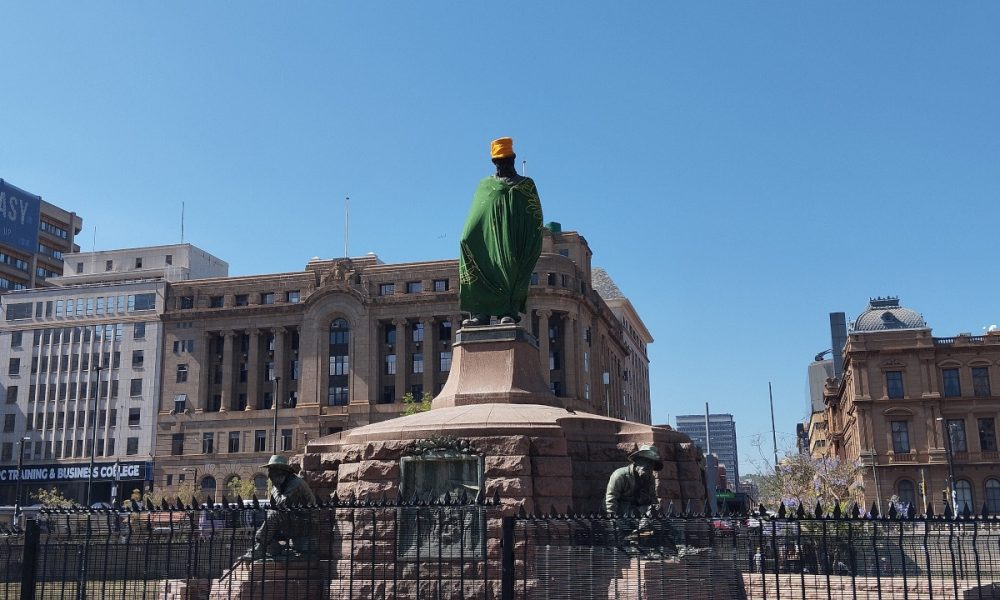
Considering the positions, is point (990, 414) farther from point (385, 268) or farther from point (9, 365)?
point (9, 365)

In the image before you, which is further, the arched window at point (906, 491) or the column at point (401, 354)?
the column at point (401, 354)

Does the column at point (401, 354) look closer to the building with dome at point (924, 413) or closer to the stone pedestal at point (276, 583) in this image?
the building with dome at point (924, 413)

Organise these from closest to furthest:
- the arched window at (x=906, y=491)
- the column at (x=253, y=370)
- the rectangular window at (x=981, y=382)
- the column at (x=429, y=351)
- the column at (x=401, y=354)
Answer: the arched window at (x=906, y=491) < the rectangular window at (x=981, y=382) < the column at (x=429, y=351) < the column at (x=401, y=354) < the column at (x=253, y=370)

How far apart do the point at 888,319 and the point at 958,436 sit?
9.38 metres

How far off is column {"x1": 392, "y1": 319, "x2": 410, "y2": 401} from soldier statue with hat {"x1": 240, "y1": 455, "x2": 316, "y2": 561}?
59947mm

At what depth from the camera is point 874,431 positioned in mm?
65812

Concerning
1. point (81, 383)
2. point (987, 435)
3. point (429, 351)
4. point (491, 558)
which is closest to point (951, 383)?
point (987, 435)

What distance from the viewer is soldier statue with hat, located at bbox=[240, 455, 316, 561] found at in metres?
13.8

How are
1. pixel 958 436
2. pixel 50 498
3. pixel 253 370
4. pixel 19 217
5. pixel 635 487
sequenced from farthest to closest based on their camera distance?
pixel 19 217 < pixel 253 370 < pixel 50 498 < pixel 958 436 < pixel 635 487

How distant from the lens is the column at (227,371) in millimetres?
77250

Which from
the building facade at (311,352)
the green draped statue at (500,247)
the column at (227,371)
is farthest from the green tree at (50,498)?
the green draped statue at (500,247)

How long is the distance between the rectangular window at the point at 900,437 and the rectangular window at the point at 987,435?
4877 mm

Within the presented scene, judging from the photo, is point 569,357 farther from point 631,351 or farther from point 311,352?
point 631,351

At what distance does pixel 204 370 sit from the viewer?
7825cm
